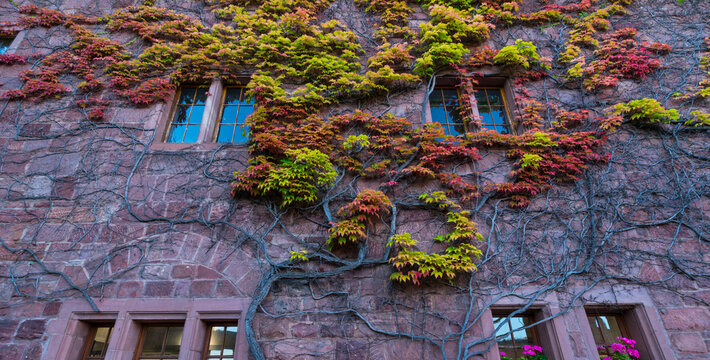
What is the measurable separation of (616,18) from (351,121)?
14.8 feet

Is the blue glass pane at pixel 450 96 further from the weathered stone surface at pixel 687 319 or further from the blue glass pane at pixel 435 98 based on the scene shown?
the weathered stone surface at pixel 687 319

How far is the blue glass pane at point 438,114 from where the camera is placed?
429 cm

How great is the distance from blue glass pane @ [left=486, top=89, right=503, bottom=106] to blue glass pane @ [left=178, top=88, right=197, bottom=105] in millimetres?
4288

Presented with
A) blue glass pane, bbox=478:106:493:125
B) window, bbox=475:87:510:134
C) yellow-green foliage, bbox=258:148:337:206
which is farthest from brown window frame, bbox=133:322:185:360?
blue glass pane, bbox=478:106:493:125

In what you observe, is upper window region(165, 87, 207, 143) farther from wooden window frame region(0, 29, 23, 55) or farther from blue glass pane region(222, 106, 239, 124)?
wooden window frame region(0, 29, 23, 55)

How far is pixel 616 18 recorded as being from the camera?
4793 millimetres

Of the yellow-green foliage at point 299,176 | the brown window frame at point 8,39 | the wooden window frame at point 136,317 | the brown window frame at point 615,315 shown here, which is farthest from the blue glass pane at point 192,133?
the brown window frame at point 615,315

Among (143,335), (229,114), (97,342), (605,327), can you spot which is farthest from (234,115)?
(605,327)

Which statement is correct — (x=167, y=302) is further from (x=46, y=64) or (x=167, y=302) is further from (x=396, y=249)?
(x=46, y=64)

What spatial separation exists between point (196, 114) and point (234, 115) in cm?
52

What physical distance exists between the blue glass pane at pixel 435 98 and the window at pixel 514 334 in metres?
2.80

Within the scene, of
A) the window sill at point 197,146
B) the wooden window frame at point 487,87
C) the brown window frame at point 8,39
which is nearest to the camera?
the window sill at point 197,146

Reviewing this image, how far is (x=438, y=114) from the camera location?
14.2ft

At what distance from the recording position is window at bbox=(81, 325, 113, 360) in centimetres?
308
